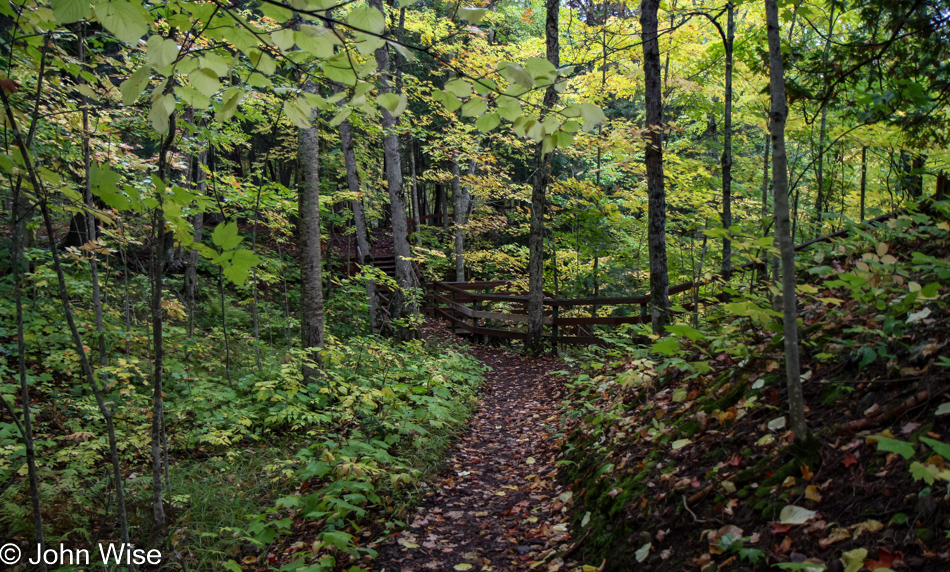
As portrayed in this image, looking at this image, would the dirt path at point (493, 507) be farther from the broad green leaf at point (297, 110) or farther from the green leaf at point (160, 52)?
the green leaf at point (160, 52)

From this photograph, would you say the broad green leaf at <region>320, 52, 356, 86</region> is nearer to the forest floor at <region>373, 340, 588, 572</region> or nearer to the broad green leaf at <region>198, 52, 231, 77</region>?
the broad green leaf at <region>198, 52, 231, 77</region>

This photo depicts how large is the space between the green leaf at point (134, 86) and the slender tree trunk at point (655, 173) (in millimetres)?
5443

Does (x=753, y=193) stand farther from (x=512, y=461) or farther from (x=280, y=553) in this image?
(x=280, y=553)

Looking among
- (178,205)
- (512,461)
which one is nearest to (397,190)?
(512,461)

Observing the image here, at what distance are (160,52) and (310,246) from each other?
5012mm

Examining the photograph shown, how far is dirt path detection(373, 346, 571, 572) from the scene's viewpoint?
3.01 m

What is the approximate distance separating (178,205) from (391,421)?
3120mm

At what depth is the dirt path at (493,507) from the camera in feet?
9.87

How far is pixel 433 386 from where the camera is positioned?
6.17 meters

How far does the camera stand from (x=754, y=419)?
278 centimetres

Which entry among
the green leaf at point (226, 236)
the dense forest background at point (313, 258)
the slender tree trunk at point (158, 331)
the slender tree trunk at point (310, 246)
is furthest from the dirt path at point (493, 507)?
the slender tree trunk at point (310, 246)

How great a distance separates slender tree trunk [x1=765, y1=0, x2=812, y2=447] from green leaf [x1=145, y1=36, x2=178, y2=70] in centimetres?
244

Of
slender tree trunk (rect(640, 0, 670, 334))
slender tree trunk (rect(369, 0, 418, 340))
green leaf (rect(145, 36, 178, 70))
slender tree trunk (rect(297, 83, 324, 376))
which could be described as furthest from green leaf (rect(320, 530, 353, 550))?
slender tree trunk (rect(369, 0, 418, 340))

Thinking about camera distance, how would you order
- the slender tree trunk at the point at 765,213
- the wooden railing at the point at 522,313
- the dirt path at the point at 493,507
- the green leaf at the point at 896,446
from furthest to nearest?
the wooden railing at the point at 522,313 < the slender tree trunk at the point at 765,213 < the dirt path at the point at 493,507 < the green leaf at the point at 896,446
